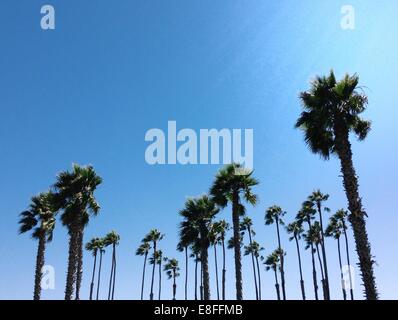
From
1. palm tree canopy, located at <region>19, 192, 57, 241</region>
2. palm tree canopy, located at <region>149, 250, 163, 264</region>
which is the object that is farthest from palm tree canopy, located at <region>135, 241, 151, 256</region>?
palm tree canopy, located at <region>19, 192, 57, 241</region>

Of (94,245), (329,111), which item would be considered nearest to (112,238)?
(94,245)

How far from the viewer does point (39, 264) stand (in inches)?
1206

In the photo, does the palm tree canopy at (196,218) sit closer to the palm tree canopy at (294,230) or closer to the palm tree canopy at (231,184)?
the palm tree canopy at (231,184)

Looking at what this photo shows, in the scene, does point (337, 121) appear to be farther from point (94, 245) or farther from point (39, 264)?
point (94, 245)

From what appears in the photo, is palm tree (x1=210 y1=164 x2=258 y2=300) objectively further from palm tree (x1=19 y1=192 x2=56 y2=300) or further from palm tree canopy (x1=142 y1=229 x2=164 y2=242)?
palm tree canopy (x1=142 y1=229 x2=164 y2=242)

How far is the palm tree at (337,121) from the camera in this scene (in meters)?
18.2

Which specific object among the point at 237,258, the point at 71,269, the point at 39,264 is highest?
the point at 39,264

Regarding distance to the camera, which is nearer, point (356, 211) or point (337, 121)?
point (356, 211)

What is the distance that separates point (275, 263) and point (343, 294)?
60.9 ft

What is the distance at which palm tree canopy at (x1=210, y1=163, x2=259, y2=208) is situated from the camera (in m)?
28.8

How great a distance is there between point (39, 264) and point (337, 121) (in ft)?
79.8

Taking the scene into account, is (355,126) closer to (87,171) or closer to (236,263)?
(236,263)
